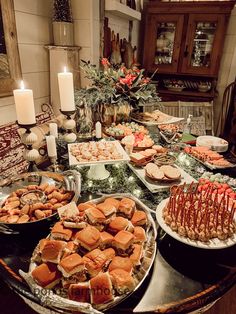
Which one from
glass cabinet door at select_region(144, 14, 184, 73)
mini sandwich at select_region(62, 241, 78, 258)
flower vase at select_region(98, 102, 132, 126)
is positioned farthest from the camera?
glass cabinet door at select_region(144, 14, 184, 73)

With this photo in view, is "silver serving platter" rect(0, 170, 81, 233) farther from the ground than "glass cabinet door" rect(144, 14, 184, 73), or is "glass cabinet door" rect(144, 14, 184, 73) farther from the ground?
"glass cabinet door" rect(144, 14, 184, 73)

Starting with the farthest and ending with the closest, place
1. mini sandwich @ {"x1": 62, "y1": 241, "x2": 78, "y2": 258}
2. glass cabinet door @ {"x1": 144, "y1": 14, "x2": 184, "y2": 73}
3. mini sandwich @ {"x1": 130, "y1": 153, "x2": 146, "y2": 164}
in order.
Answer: glass cabinet door @ {"x1": 144, "y1": 14, "x2": 184, "y2": 73} → mini sandwich @ {"x1": 130, "y1": 153, "x2": 146, "y2": 164} → mini sandwich @ {"x1": 62, "y1": 241, "x2": 78, "y2": 258}

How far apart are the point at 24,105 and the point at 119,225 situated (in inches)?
31.1

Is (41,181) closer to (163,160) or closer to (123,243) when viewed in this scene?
(123,243)

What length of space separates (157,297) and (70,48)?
2.52 meters

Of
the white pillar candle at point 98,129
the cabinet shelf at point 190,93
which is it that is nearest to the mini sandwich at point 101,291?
the white pillar candle at point 98,129

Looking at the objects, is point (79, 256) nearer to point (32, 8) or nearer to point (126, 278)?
point (126, 278)

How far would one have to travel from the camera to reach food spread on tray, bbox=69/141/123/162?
1354 millimetres

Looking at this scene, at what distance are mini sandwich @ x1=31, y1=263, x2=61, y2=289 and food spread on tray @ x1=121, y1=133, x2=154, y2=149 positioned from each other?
1.08m

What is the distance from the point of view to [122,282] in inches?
27.5

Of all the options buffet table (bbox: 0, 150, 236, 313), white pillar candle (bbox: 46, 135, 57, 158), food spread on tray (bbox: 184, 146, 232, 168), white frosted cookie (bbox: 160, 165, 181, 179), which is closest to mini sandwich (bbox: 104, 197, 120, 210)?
buffet table (bbox: 0, 150, 236, 313)

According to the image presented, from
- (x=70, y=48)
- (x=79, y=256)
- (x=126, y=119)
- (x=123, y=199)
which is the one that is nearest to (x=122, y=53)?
(x=70, y=48)

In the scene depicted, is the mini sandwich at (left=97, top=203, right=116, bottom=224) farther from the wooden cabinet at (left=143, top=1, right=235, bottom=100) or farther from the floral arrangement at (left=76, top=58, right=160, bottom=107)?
the wooden cabinet at (left=143, top=1, right=235, bottom=100)

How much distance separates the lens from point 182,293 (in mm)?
765
